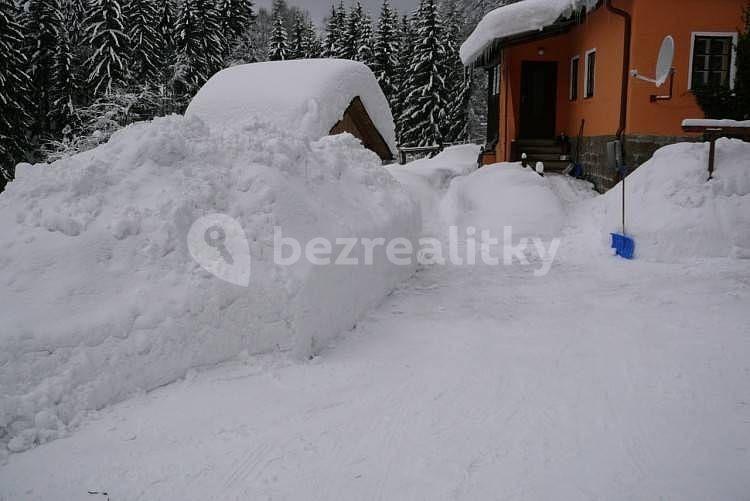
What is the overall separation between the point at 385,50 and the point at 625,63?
81.7ft

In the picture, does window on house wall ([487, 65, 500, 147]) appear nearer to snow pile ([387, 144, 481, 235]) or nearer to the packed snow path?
snow pile ([387, 144, 481, 235])

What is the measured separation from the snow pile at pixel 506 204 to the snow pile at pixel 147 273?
5.04 meters

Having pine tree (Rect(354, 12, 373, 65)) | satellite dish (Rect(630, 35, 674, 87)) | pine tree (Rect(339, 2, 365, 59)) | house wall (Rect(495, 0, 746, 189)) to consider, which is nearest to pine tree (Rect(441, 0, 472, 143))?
pine tree (Rect(354, 12, 373, 65))

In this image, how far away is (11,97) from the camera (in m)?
20.7

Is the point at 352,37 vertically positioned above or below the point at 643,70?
above

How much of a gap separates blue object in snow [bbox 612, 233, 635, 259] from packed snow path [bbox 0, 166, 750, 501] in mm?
2515

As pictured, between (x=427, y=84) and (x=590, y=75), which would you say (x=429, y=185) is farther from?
(x=427, y=84)

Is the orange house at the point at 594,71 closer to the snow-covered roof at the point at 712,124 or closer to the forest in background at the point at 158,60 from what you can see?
the snow-covered roof at the point at 712,124

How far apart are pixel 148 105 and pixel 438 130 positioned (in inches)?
632

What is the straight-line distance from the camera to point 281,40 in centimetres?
3534

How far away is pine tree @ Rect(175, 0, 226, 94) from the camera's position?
99.0 feet

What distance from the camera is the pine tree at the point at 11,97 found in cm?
2005

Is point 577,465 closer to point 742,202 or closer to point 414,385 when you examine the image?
point 414,385

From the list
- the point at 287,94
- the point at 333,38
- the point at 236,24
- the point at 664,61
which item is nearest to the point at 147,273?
the point at 287,94
